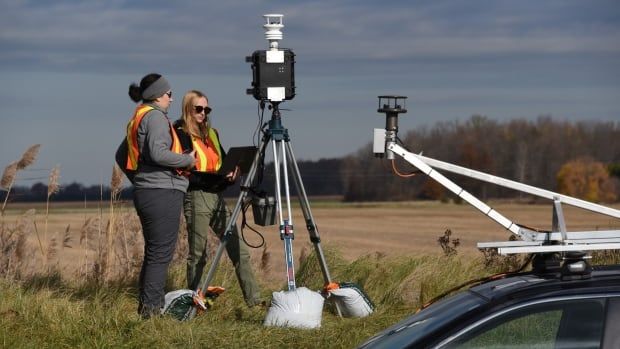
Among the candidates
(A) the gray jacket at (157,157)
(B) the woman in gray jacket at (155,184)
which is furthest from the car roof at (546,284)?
(B) the woman in gray jacket at (155,184)

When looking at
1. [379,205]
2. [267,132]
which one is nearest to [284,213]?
[267,132]

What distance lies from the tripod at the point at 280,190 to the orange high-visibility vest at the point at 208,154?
302 mm

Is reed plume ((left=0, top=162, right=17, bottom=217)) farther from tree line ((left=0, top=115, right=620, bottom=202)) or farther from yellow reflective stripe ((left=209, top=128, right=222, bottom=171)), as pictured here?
tree line ((left=0, top=115, right=620, bottom=202))

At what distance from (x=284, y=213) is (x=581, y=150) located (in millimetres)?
33330

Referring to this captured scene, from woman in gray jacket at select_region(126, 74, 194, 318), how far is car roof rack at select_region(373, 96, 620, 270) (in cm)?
166

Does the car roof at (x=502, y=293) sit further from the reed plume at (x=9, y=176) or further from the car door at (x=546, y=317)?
the reed plume at (x=9, y=176)

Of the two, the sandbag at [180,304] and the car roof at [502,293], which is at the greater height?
the car roof at [502,293]

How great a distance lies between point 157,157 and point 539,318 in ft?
15.7

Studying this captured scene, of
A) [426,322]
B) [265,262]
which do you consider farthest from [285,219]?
[426,322]

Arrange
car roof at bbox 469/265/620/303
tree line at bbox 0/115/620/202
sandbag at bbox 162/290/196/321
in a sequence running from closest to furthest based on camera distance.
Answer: car roof at bbox 469/265/620/303
sandbag at bbox 162/290/196/321
tree line at bbox 0/115/620/202

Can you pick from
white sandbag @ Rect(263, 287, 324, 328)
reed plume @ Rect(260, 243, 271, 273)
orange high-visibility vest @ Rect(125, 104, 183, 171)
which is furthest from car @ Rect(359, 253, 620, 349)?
reed plume @ Rect(260, 243, 271, 273)

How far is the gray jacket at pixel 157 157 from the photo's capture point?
913 cm

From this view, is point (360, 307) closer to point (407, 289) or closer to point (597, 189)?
point (407, 289)

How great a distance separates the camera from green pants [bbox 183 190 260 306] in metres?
9.90
